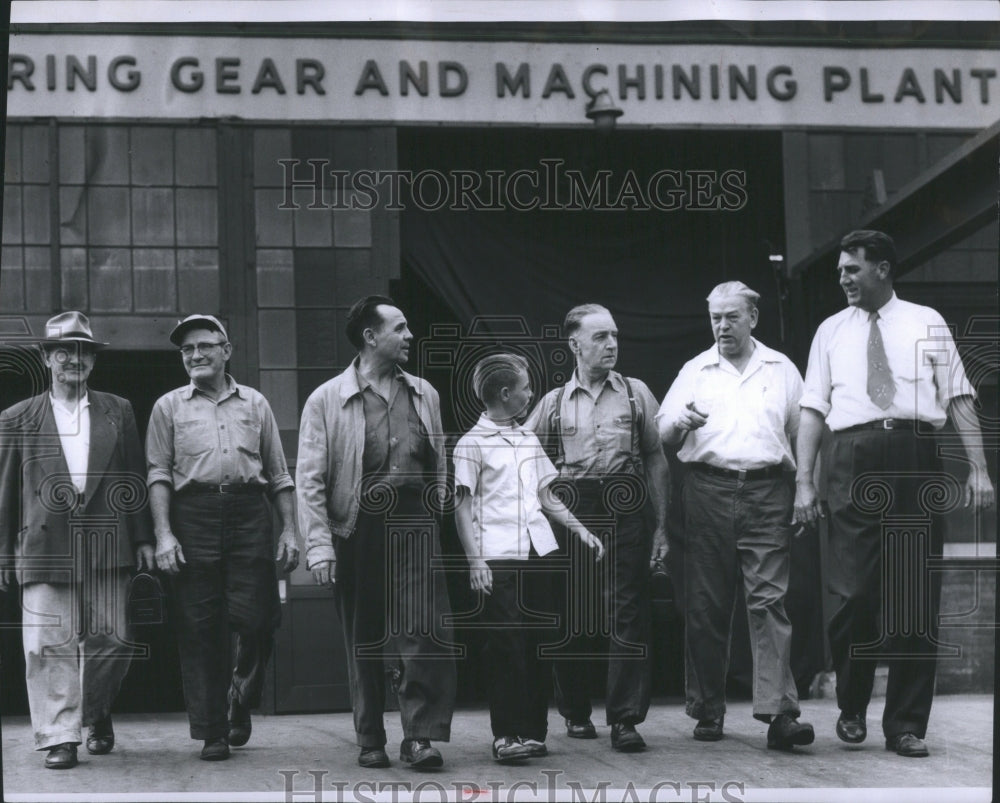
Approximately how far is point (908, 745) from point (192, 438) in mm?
3330

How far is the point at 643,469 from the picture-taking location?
23.1 ft

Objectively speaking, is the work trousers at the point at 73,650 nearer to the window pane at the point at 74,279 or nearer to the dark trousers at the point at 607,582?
the window pane at the point at 74,279

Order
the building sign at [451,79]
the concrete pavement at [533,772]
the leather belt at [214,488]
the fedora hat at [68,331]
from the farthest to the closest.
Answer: the building sign at [451,79] < the fedora hat at [68,331] < the leather belt at [214,488] < the concrete pavement at [533,772]

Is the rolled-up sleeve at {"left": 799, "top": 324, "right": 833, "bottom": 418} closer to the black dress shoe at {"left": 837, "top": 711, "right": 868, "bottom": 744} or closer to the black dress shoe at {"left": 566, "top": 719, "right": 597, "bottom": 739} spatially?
the black dress shoe at {"left": 837, "top": 711, "right": 868, "bottom": 744}

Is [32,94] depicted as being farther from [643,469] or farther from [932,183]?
[932,183]

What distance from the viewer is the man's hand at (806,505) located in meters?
6.88

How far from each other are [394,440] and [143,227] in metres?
1.93

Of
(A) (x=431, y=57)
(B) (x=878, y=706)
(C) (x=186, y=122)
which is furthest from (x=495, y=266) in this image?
(B) (x=878, y=706)

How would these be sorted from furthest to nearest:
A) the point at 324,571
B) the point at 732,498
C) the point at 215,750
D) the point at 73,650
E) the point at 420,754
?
1. the point at 732,498
2. the point at 73,650
3. the point at 215,750
4. the point at 324,571
5. the point at 420,754

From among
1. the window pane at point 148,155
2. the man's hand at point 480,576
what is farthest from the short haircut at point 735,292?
the window pane at point 148,155

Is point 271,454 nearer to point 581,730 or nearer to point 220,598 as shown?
point 220,598

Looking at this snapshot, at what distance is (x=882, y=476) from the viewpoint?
6891 millimetres

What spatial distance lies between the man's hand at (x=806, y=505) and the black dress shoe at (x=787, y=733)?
0.85 meters

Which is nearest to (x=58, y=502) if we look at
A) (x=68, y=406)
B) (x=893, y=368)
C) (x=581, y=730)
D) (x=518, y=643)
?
(x=68, y=406)
